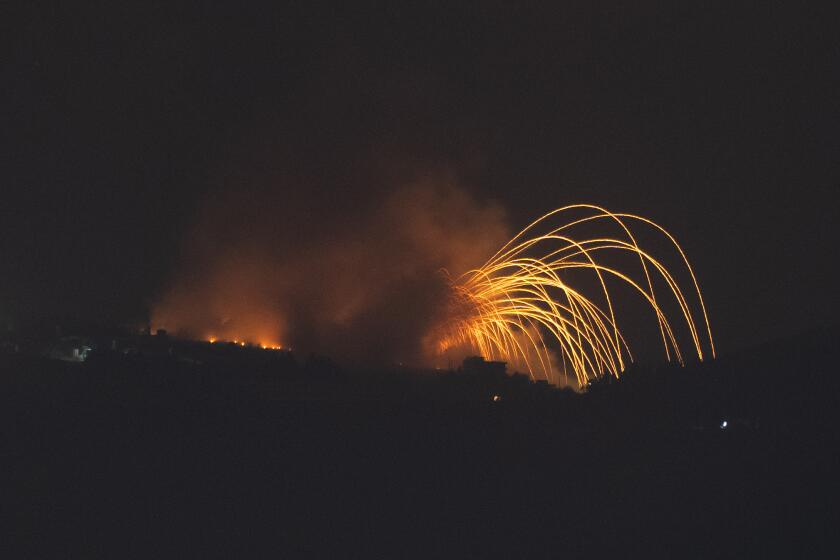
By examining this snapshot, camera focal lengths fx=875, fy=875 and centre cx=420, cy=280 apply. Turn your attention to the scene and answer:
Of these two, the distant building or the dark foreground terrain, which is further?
the distant building

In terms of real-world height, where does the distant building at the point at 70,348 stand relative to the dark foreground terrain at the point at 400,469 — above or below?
above

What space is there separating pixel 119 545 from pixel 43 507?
211 centimetres

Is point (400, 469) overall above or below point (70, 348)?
below

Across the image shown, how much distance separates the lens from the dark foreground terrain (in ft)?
53.0

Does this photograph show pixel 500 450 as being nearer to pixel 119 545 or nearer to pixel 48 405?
pixel 119 545

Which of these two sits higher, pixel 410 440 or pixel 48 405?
pixel 48 405

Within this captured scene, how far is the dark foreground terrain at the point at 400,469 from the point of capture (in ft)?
53.0

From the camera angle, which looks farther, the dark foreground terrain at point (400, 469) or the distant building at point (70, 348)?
the distant building at point (70, 348)

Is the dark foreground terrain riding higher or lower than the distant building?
lower

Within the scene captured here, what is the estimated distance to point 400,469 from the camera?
19.9 metres

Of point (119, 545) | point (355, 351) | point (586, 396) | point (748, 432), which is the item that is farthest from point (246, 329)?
point (119, 545)

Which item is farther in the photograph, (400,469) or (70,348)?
(70,348)

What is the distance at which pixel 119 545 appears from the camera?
15234 mm

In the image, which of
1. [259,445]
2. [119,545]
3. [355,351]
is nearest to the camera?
[119,545]
